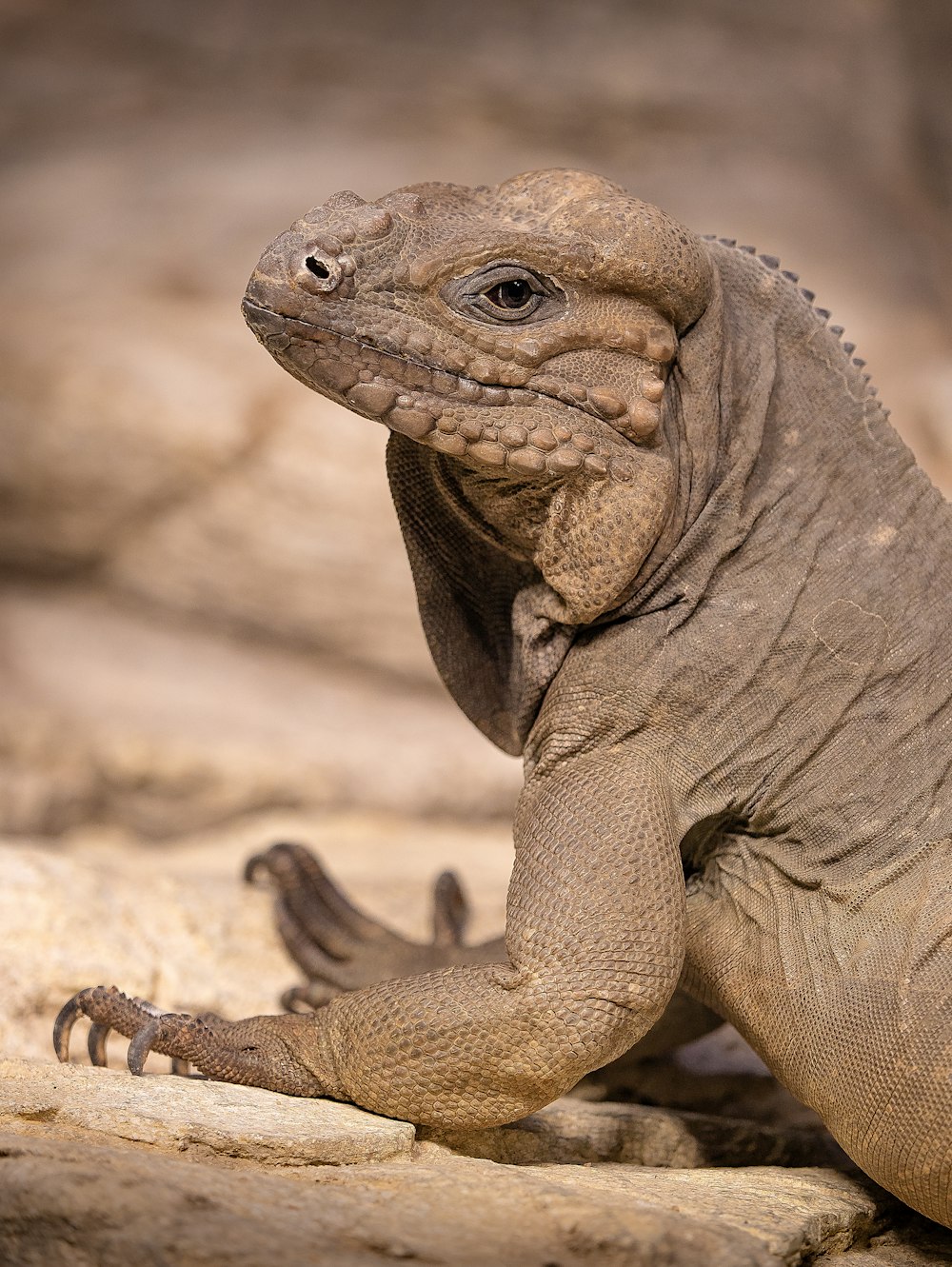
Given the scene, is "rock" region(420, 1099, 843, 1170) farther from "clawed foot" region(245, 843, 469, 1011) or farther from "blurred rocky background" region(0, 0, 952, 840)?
"blurred rocky background" region(0, 0, 952, 840)

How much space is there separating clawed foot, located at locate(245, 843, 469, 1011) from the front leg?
43.9 inches

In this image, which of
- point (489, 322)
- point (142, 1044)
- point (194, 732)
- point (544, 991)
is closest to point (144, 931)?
point (142, 1044)

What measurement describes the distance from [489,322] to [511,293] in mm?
93

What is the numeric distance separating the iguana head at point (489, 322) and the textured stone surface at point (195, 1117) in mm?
1640

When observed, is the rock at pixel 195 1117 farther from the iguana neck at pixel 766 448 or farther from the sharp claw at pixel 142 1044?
the iguana neck at pixel 766 448

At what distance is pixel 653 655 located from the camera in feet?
11.7

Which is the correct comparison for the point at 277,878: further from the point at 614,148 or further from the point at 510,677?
the point at 614,148

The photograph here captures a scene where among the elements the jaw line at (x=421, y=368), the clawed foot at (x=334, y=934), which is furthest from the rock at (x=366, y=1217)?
the jaw line at (x=421, y=368)

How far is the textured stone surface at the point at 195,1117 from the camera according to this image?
3.10 meters

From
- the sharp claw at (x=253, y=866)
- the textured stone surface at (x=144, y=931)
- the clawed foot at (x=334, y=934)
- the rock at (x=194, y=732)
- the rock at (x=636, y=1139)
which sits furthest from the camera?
the rock at (x=194, y=732)

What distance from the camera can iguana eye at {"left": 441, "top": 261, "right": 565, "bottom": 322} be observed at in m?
3.41

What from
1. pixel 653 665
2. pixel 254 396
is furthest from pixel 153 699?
pixel 653 665

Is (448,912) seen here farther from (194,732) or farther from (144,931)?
(194,732)

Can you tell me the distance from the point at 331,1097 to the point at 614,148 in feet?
23.5
